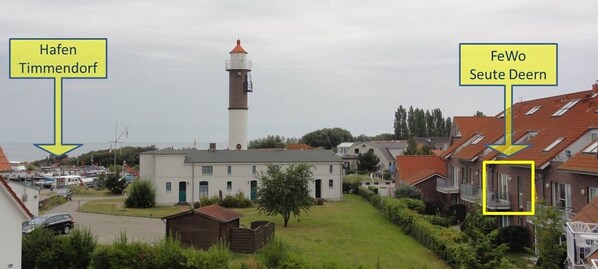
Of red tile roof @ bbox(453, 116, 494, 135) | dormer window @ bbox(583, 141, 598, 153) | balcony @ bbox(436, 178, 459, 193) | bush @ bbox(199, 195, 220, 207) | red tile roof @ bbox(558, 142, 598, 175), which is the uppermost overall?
red tile roof @ bbox(453, 116, 494, 135)

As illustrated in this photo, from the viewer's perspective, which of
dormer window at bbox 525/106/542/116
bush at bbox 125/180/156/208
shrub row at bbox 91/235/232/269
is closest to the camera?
shrub row at bbox 91/235/232/269

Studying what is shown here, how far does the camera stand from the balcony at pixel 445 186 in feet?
138

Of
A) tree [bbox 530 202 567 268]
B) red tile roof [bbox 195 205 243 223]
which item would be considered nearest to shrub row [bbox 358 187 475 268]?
tree [bbox 530 202 567 268]

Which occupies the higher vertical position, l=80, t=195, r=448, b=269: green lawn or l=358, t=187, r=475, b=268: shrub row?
l=358, t=187, r=475, b=268: shrub row

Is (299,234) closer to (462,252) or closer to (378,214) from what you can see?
(378,214)

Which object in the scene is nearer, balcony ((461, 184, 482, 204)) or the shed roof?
the shed roof

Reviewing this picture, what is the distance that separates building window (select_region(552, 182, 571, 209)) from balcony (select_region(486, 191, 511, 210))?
5146mm

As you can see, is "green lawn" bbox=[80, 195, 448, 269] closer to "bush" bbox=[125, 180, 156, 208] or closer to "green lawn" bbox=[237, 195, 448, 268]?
"green lawn" bbox=[237, 195, 448, 268]

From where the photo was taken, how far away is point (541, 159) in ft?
89.1

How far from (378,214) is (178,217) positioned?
67.1 ft

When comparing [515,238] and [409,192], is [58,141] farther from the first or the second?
[409,192]

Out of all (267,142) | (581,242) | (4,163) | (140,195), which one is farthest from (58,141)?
(267,142)

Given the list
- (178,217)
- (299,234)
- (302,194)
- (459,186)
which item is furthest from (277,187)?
(459,186)

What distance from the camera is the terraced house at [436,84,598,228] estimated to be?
24062 millimetres
